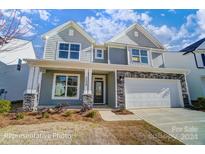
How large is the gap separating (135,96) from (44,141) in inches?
275

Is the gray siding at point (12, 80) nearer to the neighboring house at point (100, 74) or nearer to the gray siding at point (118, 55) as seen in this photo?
the neighboring house at point (100, 74)

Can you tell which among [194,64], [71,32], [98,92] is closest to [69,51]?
[71,32]

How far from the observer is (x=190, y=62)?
14.0 meters

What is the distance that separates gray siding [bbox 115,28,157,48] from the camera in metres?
11.9

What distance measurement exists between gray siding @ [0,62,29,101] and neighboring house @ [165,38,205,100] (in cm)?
1523

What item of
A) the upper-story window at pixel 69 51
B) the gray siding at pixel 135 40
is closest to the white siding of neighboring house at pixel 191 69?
the gray siding at pixel 135 40

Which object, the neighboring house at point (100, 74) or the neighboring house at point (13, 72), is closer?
the neighboring house at point (100, 74)

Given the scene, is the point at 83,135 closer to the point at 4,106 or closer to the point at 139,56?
the point at 4,106

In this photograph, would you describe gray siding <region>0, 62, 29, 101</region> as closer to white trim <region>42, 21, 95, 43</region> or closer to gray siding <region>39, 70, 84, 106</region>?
gray siding <region>39, 70, 84, 106</region>

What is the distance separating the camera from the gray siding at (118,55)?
11462mm

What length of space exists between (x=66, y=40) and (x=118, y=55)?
4556 mm

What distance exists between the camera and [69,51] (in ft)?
34.7
